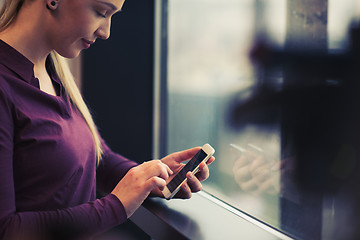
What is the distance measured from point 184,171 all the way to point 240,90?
292 millimetres

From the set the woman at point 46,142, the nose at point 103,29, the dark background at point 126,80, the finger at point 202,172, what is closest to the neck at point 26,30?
the woman at point 46,142

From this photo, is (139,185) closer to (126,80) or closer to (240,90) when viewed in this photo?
(240,90)

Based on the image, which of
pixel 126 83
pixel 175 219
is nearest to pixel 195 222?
pixel 175 219

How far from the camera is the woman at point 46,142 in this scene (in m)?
0.59

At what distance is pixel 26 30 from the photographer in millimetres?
671

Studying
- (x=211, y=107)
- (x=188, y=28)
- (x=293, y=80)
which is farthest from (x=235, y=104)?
(x=188, y=28)

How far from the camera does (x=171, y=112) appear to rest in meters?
1.34

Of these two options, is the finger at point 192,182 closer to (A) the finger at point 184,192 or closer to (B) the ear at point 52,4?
(A) the finger at point 184,192

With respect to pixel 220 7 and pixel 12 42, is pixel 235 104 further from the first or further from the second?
pixel 12 42

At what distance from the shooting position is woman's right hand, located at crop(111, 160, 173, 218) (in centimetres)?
66

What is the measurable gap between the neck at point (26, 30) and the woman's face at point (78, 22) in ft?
0.08

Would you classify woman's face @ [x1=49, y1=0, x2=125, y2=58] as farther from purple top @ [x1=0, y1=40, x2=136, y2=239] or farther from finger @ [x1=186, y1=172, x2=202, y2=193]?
finger @ [x1=186, y1=172, x2=202, y2=193]

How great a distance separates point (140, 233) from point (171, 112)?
0.50m

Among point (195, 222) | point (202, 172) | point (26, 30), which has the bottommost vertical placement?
point (195, 222)
